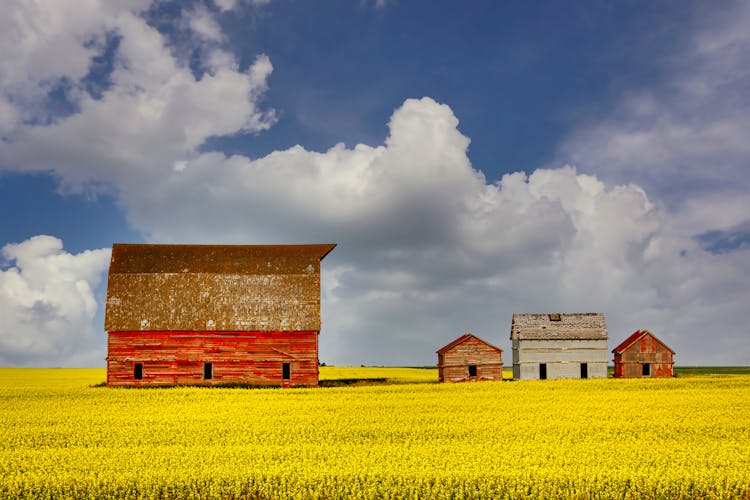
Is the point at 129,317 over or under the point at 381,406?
over

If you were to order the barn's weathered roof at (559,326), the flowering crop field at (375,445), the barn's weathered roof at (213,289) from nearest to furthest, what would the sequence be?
1. the flowering crop field at (375,445)
2. the barn's weathered roof at (213,289)
3. the barn's weathered roof at (559,326)

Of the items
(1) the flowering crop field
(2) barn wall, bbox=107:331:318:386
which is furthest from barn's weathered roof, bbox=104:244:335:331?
(1) the flowering crop field

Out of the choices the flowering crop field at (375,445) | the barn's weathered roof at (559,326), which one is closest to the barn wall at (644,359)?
the barn's weathered roof at (559,326)

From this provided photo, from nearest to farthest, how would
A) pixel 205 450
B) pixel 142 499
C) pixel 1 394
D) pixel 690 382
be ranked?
pixel 142 499
pixel 205 450
pixel 1 394
pixel 690 382

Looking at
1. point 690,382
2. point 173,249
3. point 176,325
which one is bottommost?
point 690,382

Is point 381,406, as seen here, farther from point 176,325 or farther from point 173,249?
point 173,249

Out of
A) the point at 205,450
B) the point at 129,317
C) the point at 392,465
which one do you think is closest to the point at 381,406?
the point at 205,450

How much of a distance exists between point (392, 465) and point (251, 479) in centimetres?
315

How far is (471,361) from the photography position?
49.1 metres

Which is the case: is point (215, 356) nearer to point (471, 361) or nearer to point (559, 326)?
point (471, 361)

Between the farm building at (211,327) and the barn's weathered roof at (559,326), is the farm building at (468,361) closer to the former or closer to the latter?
the barn's weathered roof at (559,326)

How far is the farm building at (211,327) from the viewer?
43.0m

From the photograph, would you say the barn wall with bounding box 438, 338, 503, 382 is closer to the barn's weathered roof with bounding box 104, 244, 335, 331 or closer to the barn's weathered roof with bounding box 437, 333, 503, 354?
the barn's weathered roof with bounding box 437, 333, 503, 354

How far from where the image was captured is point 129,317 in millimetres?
43594
